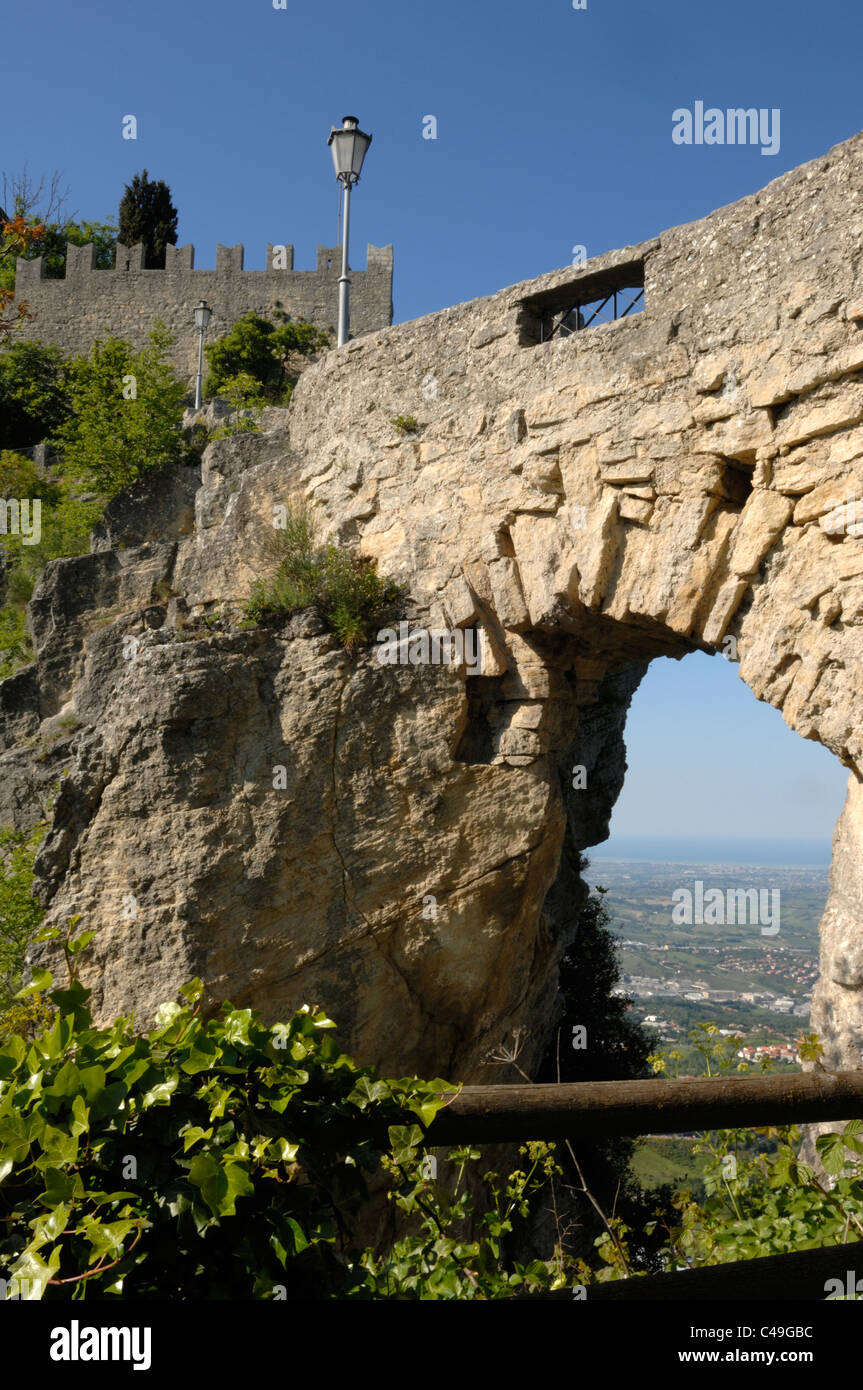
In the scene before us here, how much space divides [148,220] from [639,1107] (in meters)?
36.6

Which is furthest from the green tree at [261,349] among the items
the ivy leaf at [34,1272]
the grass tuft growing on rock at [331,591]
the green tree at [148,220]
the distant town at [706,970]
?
the ivy leaf at [34,1272]

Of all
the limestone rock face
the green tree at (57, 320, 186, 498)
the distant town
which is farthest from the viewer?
the distant town

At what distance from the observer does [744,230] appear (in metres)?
4.86

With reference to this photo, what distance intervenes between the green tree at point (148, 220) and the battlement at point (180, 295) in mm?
3565

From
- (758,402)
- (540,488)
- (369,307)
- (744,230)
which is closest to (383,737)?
(540,488)

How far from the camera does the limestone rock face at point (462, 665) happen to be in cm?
482

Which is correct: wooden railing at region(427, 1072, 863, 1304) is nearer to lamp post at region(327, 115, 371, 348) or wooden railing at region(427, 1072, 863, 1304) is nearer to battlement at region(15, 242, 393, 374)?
lamp post at region(327, 115, 371, 348)

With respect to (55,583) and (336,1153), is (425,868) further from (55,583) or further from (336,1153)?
(55,583)

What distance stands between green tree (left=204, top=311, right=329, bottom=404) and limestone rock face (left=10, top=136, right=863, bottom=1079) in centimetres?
2025

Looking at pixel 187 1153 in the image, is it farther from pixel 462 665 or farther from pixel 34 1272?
pixel 462 665

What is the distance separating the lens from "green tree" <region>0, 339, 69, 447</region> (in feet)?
80.0

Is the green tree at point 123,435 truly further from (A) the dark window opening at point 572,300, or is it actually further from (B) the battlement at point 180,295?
(B) the battlement at point 180,295

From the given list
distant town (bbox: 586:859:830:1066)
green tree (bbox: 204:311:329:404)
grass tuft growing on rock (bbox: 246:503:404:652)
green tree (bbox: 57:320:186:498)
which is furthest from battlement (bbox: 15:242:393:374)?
grass tuft growing on rock (bbox: 246:503:404:652)
